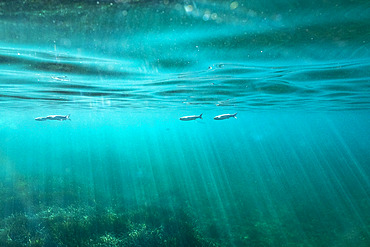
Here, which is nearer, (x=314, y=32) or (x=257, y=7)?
(x=257, y=7)

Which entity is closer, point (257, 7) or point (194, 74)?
point (257, 7)

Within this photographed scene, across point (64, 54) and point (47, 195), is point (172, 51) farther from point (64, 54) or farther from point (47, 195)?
point (47, 195)

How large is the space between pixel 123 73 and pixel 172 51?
14.5 feet

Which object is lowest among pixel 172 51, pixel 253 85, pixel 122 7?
pixel 122 7

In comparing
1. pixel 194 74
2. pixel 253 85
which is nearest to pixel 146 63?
pixel 194 74

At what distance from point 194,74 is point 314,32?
672 cm

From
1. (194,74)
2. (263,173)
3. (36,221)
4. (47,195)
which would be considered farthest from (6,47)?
(263,173)

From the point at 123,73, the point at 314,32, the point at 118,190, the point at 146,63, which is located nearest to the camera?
the point at 314,32

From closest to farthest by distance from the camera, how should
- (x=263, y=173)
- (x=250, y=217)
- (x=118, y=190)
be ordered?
(x=250, y=217), (x=118, y=190), (x=263, y=173)

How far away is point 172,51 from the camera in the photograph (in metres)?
8.81

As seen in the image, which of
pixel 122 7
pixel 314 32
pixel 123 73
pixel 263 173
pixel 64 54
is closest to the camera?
pixel 122 7

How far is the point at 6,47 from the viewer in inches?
305

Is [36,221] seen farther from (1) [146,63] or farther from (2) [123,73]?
(1) [146,63]

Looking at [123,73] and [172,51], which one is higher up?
[123,73]
